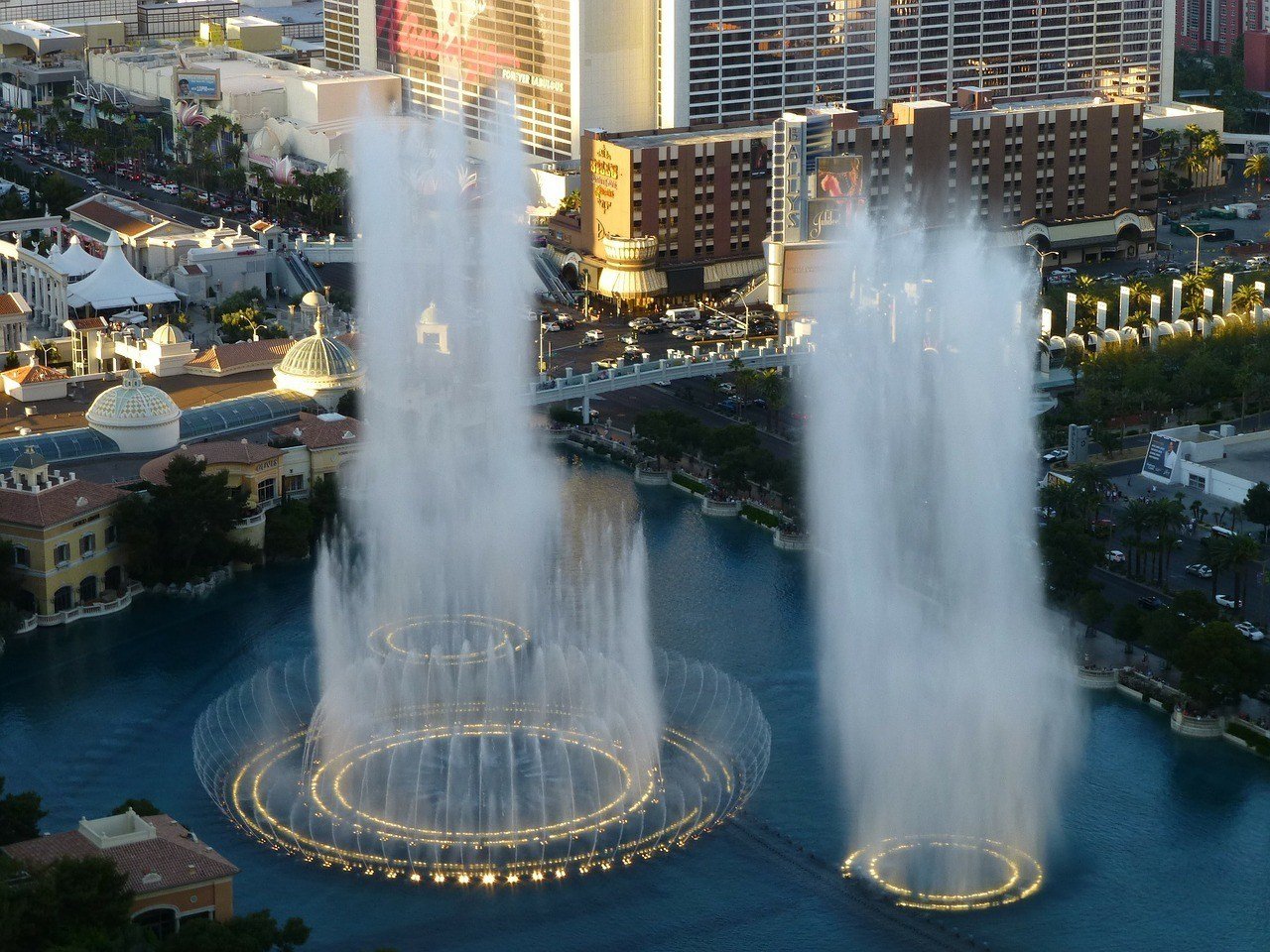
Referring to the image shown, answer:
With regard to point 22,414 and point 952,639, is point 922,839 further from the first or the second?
point 22,414

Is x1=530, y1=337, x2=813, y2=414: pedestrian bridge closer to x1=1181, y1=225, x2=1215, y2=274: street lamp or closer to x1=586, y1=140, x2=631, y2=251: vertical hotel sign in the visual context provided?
x1=586, y1=140, x2=631, y2=251: vertical hotel sign

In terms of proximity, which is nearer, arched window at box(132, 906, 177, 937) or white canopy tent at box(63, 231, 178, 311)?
arched window at box(132, 906, 177, 937)

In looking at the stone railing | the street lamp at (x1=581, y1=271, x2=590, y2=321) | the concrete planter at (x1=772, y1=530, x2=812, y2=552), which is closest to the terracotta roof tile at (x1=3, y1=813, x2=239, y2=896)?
the stone railing

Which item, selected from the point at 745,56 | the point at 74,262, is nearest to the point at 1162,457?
the point at 74,262

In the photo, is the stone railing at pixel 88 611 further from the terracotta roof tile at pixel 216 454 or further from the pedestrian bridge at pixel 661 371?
the pedestrian bridge at pixel 661 371

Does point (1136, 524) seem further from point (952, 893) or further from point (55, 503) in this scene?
point (55, 503)
